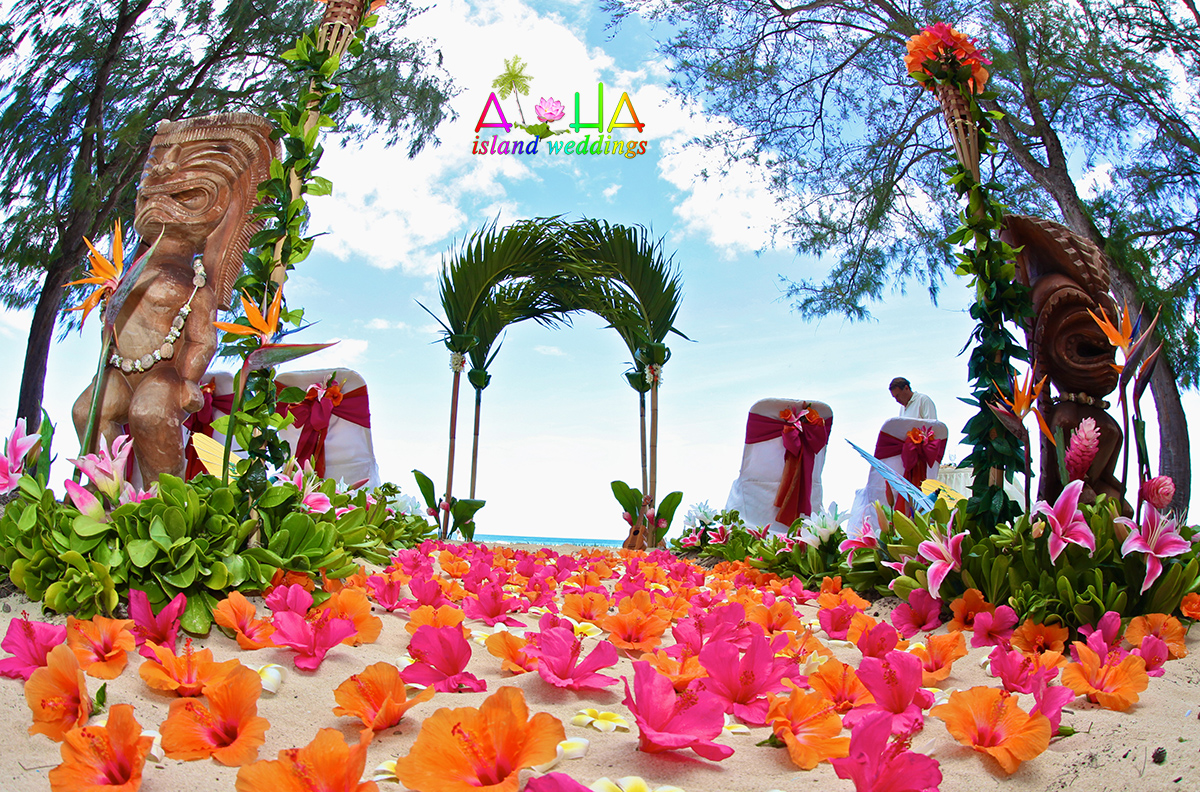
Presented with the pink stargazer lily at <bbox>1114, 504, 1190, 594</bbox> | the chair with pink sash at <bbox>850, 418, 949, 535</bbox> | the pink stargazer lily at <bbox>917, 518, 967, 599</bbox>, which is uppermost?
the chair with pink sash at <bbox>850, 418, 949, 535</bbox>

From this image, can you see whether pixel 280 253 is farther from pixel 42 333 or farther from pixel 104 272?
pixel 42 333

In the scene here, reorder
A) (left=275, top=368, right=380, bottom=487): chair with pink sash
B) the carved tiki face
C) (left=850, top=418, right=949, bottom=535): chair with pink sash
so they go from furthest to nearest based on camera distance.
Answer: (left=850, top=418, right=949, bottom=535): chair with pink sash, (left=275, top=368, right=380, bottom=487): chair with pink sash, the carved tiki face

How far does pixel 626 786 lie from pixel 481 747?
0.65 ft

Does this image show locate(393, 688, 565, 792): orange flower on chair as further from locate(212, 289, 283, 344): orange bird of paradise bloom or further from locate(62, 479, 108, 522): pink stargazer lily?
locate(62, 479, 108, 522): pink stargazer lily

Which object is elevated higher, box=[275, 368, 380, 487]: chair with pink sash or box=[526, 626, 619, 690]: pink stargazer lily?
box=[275, 368, 380, 487]: chair with pink sash

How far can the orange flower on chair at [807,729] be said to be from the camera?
40.5 inches

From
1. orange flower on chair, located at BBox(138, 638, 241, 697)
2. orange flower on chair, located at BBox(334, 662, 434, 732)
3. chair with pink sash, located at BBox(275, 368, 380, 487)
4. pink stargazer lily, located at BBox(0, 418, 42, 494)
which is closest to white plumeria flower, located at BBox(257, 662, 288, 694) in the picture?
orange flower on chair, located at BBox(138, 638, 241, 697)

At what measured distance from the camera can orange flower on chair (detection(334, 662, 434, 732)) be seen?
1075 mm

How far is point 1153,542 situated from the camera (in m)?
2.12

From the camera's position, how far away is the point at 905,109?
34.1 ft

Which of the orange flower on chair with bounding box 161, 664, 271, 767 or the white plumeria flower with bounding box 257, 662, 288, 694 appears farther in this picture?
the white plumeria flower with bounding box 257, 662, 288, 694

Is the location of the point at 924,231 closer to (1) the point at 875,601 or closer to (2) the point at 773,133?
(2) the point at 773,133

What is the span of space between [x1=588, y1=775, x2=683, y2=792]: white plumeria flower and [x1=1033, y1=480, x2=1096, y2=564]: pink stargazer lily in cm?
175

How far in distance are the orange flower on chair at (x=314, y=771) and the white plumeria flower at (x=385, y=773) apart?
0.30 feet
